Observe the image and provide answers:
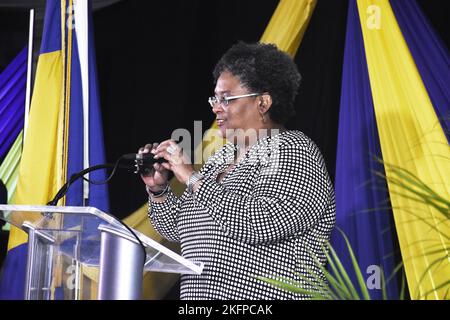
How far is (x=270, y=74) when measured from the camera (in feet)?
8.25

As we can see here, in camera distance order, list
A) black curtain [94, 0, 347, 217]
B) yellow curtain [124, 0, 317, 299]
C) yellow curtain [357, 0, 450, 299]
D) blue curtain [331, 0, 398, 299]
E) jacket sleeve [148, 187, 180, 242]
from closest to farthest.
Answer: jacket sleeve [148, 187, 180, 242], yellow curtain [357, 0, 450, 299], blue curtain [331, 0, 398, 299], yellow curtain [124, 0, 317, 299], black curtain [94, 0, 347, 217]

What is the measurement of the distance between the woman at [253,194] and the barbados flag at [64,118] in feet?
2.19

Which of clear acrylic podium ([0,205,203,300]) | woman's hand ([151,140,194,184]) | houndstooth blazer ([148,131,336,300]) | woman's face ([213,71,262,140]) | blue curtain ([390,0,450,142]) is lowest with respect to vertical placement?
clear acrylic podium ([0,205,203,300])

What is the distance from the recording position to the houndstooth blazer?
219cm

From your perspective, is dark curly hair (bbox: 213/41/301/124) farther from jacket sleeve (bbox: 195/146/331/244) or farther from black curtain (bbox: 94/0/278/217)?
black curtain (bbox: 94/0/278/217)

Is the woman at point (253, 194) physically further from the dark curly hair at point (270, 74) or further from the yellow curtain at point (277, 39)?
the yellow curtain at point (277, 39)

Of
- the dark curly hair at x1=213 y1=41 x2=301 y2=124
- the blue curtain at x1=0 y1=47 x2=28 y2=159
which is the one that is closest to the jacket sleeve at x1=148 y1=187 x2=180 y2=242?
the dark curly hair at x1=213 y1=41 x2=301 y2=124

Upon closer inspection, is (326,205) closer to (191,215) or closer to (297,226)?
(297,226)

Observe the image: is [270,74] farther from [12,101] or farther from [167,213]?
[12,101]

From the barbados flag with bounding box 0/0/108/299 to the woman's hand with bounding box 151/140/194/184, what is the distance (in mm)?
855

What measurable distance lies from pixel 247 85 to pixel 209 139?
2.65 feet

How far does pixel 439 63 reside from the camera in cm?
293

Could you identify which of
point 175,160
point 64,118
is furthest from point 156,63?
point 175,160

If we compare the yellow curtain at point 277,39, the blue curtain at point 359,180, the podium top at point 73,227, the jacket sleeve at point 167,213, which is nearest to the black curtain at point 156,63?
the yellow curtain at point 277,39
